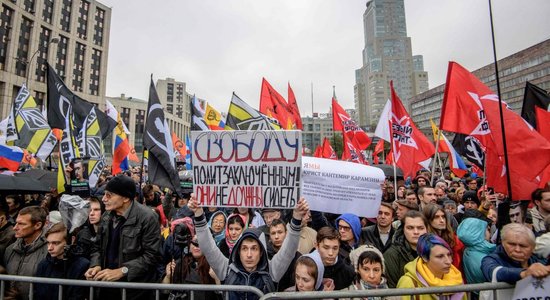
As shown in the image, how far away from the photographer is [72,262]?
3084 millimetres

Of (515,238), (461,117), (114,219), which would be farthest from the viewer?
(461,117)

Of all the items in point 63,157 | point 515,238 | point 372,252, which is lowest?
point 372,252

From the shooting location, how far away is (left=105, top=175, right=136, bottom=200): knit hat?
126 inches

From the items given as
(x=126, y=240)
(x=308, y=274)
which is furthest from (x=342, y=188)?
(x=126, y=240)

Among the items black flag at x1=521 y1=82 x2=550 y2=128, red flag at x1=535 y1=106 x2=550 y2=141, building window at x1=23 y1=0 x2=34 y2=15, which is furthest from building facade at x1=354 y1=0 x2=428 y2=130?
red flag at x1=535 y1=106 x2=550 y2=141

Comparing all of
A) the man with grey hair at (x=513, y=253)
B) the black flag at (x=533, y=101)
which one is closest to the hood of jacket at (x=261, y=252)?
the man with grey hair at (x=513, y=253)

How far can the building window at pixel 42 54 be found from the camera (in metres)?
50.1

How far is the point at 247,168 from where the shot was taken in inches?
114

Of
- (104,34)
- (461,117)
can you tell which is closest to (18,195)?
(461,117)

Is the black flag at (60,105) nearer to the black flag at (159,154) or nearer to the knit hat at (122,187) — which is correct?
the black flag at (159,154)

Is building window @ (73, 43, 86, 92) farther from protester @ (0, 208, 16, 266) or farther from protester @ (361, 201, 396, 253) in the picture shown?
protester @ (361, 201, 396, 253)

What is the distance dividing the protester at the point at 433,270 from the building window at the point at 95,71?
72.3m

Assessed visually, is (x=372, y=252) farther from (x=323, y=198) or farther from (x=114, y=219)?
(x=114, y=219)

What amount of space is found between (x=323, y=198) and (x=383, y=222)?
870 mm
